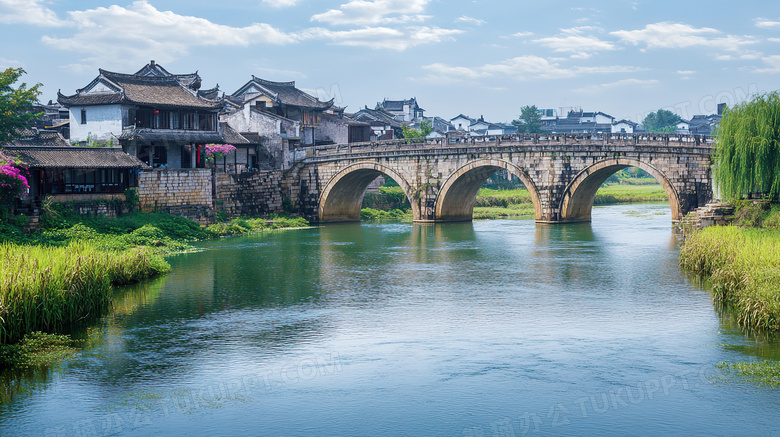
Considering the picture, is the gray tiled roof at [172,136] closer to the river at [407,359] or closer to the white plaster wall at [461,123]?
the river at [407,359]

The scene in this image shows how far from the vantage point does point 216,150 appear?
4847 centimetres

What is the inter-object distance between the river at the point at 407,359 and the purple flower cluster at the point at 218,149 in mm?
21539

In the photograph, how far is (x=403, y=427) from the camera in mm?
12445

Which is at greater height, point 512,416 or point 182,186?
point 182,186

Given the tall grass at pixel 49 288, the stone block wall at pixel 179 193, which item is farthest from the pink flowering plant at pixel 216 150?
the tall grass at pixel 49 288

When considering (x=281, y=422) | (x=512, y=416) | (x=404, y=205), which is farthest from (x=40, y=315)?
(x=404, y=205)

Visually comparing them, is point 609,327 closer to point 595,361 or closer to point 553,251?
point 595,361

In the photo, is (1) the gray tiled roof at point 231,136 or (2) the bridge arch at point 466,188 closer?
(2) the bridge arch at point 466,188

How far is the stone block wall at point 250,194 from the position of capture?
47469mm

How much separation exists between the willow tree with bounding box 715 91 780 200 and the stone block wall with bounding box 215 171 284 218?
93.5ft

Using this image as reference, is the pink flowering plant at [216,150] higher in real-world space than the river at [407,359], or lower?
higher

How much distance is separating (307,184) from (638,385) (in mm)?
39845

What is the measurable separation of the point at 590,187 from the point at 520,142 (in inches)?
195

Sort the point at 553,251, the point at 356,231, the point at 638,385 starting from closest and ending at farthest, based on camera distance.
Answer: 1. the point at 638,385
2. the point at 553,251
3. the point at 356,231
